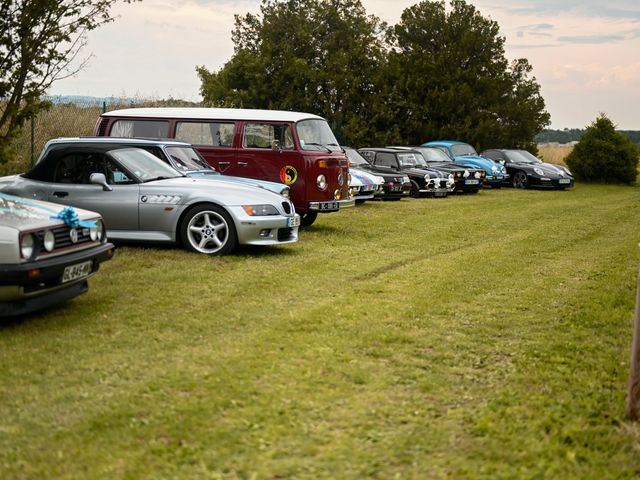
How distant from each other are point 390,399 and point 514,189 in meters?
25.0

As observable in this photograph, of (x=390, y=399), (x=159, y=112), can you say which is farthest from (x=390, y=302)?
(x=159, y=112)

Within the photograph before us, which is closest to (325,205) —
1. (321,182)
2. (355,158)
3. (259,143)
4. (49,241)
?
(321,182)

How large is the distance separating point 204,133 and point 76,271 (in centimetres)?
739

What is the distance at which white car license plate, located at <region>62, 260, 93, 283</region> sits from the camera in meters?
6.94

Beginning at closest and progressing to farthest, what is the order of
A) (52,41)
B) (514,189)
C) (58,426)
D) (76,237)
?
(58,426) < (76,237) < (52,41) < (514,189)

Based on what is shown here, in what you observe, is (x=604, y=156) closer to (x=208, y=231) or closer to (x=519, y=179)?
(x=519, y=179)

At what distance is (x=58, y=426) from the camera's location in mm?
4609

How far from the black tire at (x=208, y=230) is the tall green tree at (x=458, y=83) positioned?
26.1 m

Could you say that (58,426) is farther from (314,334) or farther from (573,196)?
(573,196)

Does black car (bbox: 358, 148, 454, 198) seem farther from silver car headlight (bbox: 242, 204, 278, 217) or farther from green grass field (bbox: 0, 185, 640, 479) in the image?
green grass field (bbox: 0, 185, 640, 479)

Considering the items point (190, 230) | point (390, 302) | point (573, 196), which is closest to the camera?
point (390, 302)

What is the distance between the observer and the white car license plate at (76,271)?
694cm

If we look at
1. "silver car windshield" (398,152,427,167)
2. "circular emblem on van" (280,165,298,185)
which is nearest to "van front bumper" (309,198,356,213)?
"circular emblem on van" (280,165,298,185)

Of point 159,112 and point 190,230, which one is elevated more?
point 159,112
